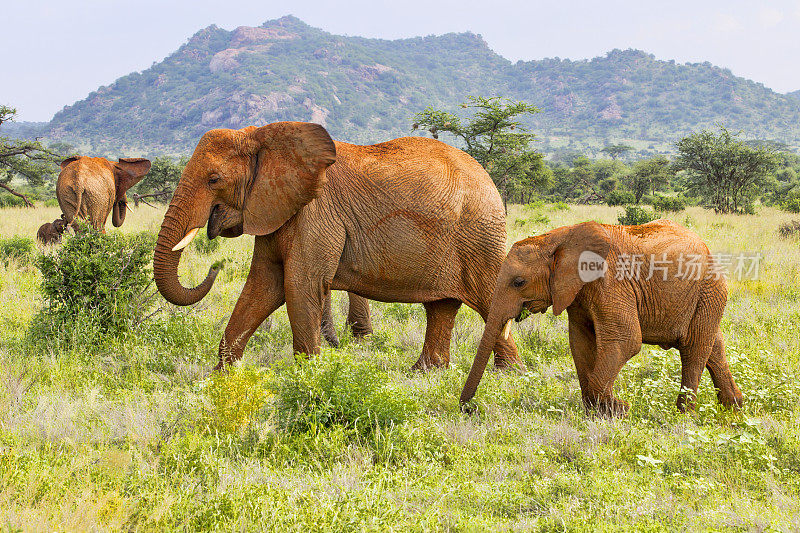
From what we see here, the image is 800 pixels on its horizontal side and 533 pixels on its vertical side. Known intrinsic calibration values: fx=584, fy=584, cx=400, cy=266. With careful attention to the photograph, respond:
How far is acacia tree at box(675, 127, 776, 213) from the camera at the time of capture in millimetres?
26062

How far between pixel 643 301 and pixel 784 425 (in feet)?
4.57

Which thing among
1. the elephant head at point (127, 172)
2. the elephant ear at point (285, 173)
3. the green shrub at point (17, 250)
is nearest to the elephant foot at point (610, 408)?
the elephant ear at point (285, 173)

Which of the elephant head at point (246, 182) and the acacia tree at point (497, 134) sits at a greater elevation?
the acacia tree at point (497, 134)

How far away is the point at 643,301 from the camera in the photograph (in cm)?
504

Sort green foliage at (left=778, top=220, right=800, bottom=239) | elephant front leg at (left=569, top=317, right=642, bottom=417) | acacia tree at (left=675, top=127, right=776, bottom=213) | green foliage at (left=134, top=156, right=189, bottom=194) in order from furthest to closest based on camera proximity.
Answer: green foliage at (left=134, top=156, right=189, bottom=194), acacia tree at (left=675, top=127, right=776, bottom=213), green foliage at (left=778, top=220, right=800, bottom=239), elephant front leg at (left=569, top=317, right=642, bottom=417)

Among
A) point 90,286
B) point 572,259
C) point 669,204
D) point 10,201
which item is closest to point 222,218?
point 90,286

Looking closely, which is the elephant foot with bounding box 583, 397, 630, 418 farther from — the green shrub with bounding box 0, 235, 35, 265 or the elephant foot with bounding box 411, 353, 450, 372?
the green shrub with bounding box 0, 235, 35, 265

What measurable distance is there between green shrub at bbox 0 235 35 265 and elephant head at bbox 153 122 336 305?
26.4ft

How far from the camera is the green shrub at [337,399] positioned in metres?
4.60

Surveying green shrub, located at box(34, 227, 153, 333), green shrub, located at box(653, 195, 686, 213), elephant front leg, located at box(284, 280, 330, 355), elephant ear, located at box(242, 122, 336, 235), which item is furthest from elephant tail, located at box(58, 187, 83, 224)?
green shrub, located at box(653, 195, 686, 213)

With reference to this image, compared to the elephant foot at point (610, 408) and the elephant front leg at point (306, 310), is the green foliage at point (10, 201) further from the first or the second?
the elephant foot at point (610, 408)

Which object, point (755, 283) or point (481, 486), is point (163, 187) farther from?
point (481, 486)

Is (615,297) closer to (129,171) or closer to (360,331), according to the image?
(360,331)

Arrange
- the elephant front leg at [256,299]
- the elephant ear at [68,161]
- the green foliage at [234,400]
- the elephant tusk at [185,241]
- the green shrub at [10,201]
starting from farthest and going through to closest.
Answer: the green shrub at [10,201]
the elephant ear at [68,161]
the elephant front leg at [256,299]
the elephant tusk at [185,241]
the green foliage at [234,400]
